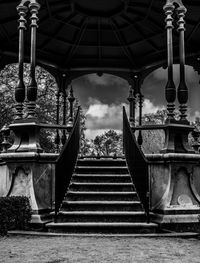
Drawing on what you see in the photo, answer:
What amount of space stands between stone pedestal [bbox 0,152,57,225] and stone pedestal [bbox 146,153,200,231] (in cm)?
221

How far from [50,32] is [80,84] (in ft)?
47.0

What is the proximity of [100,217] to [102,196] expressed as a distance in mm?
781

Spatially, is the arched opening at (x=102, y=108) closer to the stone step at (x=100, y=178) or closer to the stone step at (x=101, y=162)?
the stone step at (x=101, y=162)

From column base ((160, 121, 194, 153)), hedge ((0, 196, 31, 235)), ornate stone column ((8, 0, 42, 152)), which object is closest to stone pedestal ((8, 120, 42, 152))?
ornate stone column ((8, 0, 42, 152))

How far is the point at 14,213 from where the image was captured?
8445 millimetres

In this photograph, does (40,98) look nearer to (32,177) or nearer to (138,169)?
(32,177)

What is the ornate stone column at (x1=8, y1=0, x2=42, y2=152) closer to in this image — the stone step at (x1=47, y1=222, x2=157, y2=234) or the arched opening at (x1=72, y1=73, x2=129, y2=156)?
the stone step at (x1=47, y1=222, x2=157, y2=234)

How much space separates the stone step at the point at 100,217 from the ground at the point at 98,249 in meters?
1.03

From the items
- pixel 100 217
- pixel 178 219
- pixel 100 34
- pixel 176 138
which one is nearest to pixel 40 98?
pixel 100 34

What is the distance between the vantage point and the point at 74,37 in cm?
1616

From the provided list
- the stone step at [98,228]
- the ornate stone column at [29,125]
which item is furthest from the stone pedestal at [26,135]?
the stone step at [98,228]

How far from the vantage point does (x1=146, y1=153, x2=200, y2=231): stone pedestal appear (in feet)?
29.3

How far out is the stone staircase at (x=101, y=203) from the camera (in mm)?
8508

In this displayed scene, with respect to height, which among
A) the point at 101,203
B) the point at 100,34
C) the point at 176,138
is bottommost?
the point at 101,203
